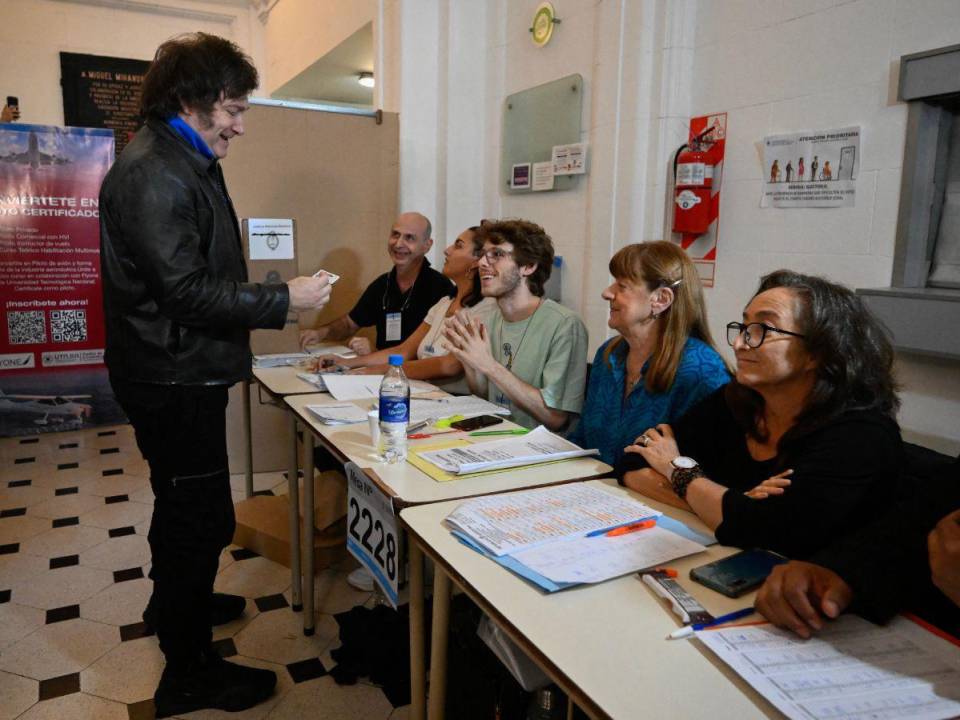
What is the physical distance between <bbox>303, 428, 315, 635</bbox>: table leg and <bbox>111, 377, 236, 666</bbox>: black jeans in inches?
14.4

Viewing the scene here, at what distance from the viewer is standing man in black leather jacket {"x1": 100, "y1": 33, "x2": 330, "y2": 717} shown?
1677mm

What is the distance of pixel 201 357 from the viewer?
178 cm

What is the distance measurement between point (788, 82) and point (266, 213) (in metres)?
2.59

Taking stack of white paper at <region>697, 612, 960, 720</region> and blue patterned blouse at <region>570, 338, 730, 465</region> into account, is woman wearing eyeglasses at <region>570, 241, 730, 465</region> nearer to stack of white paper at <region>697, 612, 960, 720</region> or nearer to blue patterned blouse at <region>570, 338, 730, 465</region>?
blue patterned blouse at <region>570, 338, 730, 465</region>

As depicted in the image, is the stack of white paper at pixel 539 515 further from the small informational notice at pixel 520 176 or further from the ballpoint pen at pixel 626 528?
the small informational notice at pixel 520 176

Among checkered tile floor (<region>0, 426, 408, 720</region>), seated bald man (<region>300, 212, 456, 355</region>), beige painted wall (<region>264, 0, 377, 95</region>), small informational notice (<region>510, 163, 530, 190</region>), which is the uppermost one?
beige painted wall (<region>264, 0, 377, 95</region>)

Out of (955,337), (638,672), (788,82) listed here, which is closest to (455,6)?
(788,82)

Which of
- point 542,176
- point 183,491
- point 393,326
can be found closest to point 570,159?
point 542,176

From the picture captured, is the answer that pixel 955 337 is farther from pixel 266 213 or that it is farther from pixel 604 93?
pixel 266 213

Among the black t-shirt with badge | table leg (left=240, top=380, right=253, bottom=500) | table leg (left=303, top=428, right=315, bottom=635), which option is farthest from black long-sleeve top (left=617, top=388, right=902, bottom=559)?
table leg (left=240, top=380, right=253, bottom=500)

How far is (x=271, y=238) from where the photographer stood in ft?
12.0

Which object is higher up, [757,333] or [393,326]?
[757,333]

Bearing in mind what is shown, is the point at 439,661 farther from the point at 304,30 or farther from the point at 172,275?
the point at 304,30

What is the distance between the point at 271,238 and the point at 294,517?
1.72m
